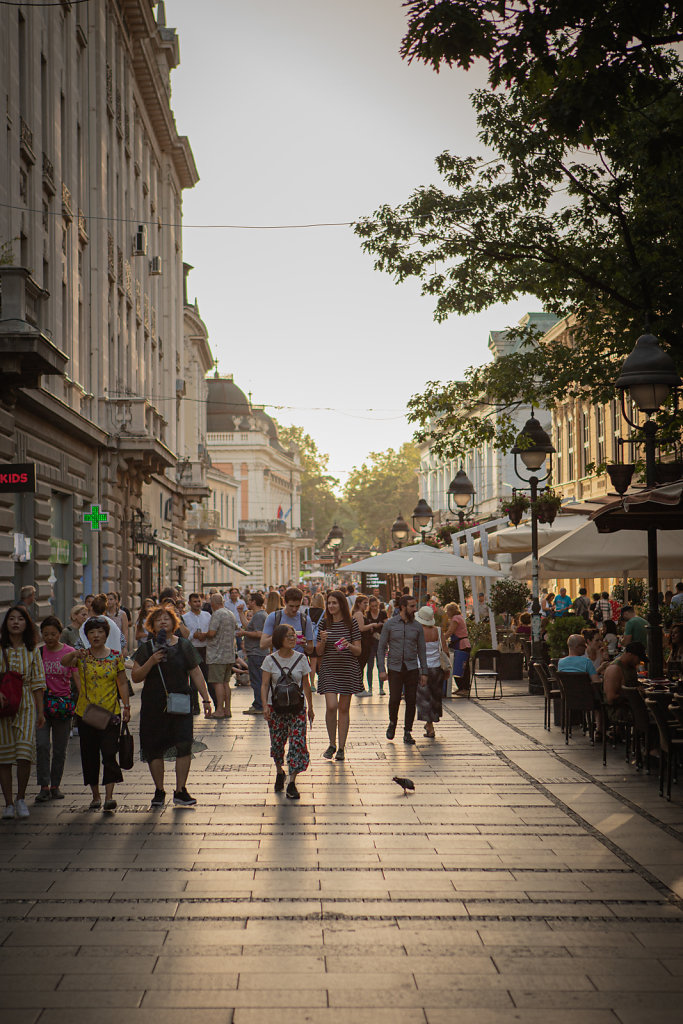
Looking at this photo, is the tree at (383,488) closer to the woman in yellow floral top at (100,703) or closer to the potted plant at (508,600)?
the potted plant at (508,600)

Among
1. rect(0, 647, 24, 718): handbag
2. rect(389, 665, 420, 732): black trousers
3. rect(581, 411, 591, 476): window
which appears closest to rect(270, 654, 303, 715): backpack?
rect(0, 647, 24, 718): handbag

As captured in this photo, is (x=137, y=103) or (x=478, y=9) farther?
(x=137, y=103)

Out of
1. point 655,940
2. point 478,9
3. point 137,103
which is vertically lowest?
point 655,940

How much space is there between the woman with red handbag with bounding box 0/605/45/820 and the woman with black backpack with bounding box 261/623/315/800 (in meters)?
2.03

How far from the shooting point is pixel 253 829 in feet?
30.6

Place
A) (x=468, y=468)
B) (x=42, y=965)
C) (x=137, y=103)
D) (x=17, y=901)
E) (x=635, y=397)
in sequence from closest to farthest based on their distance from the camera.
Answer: (x=42, y=965)
(x=17, y=901)
(x=635, y=397)
(x=137, y=103)
(x=468, y=468)

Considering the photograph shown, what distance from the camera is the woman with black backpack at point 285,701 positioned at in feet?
36.3

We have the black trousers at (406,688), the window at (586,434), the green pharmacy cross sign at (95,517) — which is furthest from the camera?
the window at (586,434)

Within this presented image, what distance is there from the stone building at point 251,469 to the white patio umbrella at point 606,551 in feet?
237

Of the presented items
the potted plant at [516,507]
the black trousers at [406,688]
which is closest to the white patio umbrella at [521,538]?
the potted plant at [516,507]

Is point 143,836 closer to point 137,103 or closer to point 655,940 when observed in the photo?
point 655,940

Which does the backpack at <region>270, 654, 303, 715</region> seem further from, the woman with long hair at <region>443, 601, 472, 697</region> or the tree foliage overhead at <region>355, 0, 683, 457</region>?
the woman with long hair at <region>443, 601, 472, 697</region>

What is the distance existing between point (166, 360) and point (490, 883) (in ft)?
119

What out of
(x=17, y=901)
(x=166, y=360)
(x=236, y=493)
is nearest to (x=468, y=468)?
(x=236, y=493)
